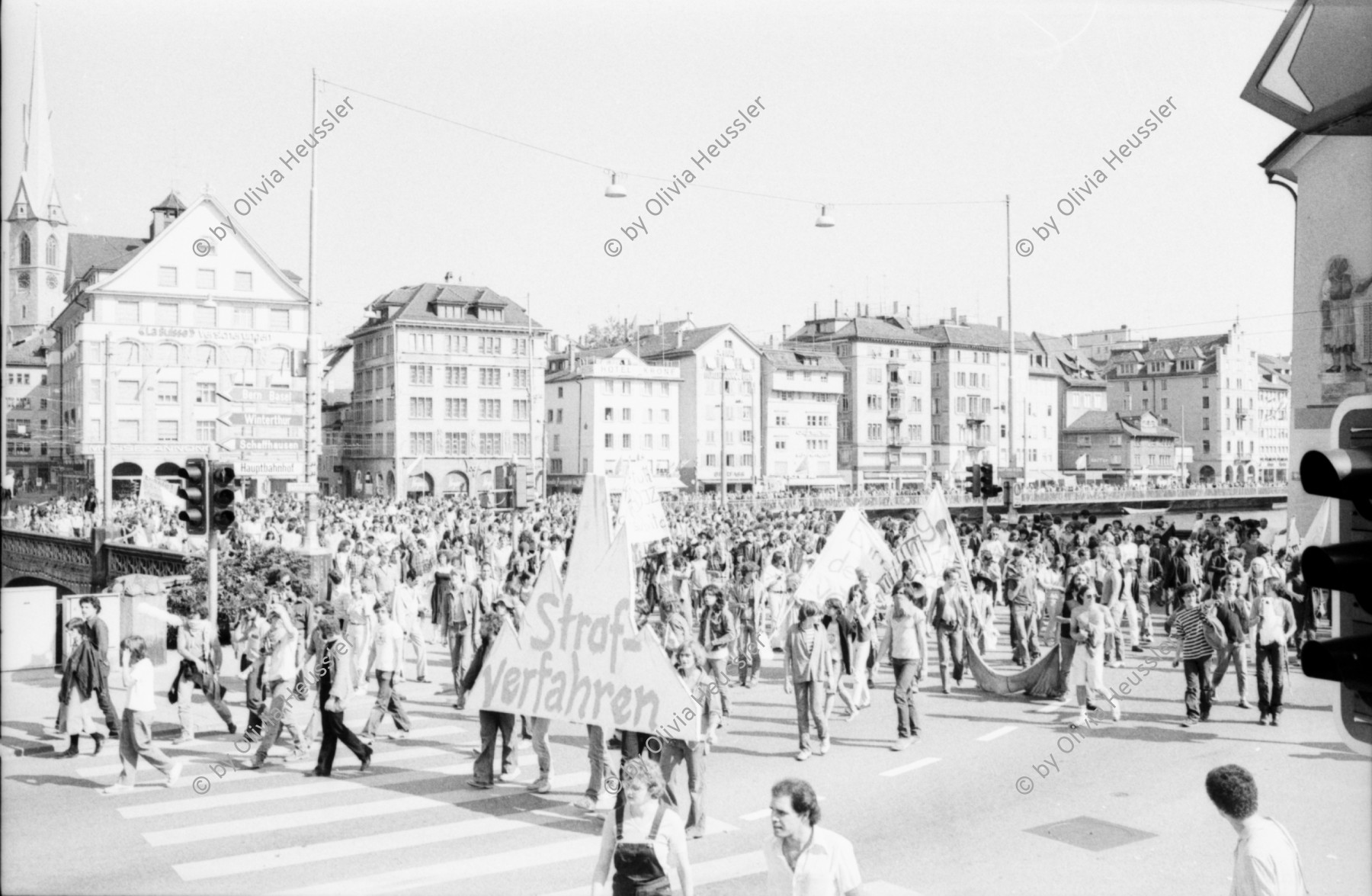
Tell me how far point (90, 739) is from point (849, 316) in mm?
93187

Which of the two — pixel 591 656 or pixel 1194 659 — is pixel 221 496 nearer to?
pixel 591 656

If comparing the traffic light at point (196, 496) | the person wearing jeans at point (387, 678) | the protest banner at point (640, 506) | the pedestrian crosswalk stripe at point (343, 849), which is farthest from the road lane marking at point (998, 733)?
the traffic light at point (196, 496)

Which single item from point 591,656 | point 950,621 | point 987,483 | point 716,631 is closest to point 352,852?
point 591,656

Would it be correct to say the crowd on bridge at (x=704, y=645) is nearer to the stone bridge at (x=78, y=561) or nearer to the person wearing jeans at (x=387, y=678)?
the person wearing jeans at (x=387, y=678)

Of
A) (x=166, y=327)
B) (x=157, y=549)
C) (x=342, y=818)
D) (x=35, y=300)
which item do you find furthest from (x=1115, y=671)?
(x=35, y=300)

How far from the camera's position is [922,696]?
46.1 ft

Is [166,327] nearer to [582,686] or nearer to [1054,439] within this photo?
[582,686]

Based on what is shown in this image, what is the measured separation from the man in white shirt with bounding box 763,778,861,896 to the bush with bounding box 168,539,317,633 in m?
13.8

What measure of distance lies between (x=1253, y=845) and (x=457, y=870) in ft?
17.0

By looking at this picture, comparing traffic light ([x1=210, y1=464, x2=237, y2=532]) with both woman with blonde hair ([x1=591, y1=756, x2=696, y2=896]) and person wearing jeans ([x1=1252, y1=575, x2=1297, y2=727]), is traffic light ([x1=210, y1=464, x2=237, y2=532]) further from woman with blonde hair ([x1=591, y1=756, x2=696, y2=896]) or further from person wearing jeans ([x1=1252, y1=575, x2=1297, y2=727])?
person wearing jeans ([x1=1252, y1=575, x2=1297, y2=727])

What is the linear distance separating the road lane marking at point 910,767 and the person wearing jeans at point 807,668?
0.88m

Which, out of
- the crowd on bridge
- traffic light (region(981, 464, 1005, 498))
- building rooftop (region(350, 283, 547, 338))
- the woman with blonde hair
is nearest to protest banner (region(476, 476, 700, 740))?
the crowd on bridge

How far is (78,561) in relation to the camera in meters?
32.8

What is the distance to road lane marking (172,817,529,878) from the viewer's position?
7.39 metres
